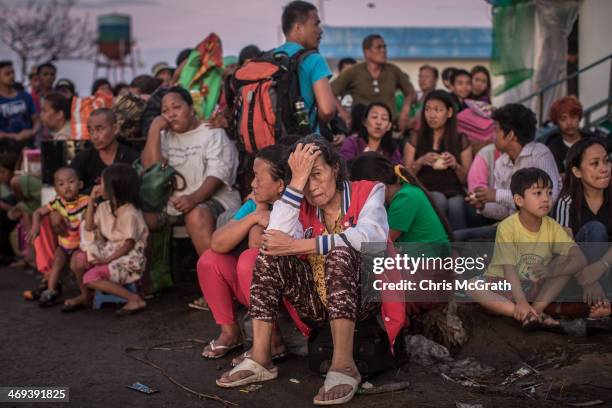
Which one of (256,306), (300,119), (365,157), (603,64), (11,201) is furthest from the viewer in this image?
(603,64)

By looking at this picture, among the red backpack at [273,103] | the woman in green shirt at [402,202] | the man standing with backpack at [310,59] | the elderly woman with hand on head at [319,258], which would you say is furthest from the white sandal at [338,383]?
the man standing with backpack at [310,59]

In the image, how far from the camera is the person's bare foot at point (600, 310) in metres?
4.86

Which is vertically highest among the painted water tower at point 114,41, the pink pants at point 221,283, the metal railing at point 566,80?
the painted water tower at point 114,41

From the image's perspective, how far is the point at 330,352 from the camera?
4.22 meters

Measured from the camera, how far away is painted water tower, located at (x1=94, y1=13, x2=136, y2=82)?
28734 millimetres

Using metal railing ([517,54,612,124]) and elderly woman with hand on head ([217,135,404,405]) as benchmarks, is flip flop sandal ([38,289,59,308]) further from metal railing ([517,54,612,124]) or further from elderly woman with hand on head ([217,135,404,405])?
metal railing ([517,54,612,124])

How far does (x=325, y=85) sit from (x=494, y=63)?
6293 millimetres

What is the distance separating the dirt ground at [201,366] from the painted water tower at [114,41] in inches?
956

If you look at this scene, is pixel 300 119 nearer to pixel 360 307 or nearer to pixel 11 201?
pixel 360 307

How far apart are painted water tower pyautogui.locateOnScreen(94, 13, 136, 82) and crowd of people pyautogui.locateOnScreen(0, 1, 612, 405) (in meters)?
21.3

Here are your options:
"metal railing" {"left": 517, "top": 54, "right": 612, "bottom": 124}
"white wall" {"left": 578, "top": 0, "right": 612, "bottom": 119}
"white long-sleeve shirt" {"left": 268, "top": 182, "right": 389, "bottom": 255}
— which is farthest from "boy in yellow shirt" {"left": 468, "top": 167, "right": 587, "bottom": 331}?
"white wall" {"left": 578, "top": 0, "right": 612, "bottom": 119}

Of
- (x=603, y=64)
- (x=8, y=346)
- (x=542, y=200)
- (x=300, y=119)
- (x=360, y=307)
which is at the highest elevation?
(x=603, y=64)

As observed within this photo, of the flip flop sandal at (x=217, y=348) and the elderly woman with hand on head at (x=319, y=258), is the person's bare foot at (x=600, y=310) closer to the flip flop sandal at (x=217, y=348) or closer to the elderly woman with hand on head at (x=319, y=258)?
the elderly woman with hand on head at (x=319, y=258)

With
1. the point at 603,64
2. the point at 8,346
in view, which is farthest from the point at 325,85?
the point at 603,64
